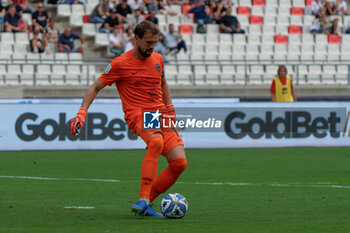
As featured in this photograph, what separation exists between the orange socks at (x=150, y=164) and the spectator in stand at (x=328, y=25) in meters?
22.6

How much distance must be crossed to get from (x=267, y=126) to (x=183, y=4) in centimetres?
1046

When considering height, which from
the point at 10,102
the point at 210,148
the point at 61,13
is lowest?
the point at 210,148

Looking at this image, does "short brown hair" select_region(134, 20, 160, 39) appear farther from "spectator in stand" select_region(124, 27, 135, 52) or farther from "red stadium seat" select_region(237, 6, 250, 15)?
"red stadium seat" select_region(237, 6, 250, 15)

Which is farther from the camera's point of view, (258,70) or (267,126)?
(258,70)

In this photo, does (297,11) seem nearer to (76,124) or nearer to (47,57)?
(47,57)

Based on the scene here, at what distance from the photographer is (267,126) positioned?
1934 cm

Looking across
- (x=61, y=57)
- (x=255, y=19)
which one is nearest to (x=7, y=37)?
(x=61, y=57)

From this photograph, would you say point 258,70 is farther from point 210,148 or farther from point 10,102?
point 10,102

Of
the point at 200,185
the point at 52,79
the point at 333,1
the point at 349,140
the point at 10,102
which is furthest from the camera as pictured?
the point at 333,1

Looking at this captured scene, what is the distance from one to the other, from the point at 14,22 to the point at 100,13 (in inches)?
115

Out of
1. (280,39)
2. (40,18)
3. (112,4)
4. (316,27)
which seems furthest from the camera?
(316,27)

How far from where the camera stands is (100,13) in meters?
26.2

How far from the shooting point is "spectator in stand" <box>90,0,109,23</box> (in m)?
26.1

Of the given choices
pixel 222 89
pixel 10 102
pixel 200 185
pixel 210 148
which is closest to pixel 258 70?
pixel 222 89
